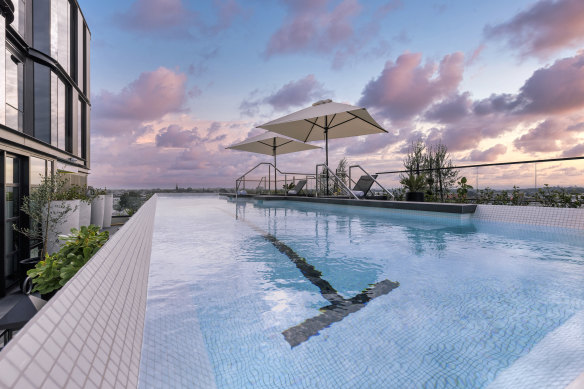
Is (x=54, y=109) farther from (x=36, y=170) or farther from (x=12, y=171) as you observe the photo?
(x=12, y=171)

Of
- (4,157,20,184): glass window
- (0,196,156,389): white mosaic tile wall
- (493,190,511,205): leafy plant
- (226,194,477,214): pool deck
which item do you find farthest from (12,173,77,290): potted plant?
(493,190,511,205): leafy plant

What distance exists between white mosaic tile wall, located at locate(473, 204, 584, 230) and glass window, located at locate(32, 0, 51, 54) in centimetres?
1271

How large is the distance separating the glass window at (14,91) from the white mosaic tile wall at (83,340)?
22.1ft

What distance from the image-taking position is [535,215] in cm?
614

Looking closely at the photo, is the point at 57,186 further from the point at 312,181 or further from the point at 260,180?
the point at 260,180

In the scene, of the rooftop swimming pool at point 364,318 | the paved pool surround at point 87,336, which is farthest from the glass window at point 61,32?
the paved pool surround at point 87,336

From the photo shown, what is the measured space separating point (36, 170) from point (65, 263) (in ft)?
14.4

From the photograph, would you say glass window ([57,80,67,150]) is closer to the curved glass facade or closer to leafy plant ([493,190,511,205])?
the curved glass facade

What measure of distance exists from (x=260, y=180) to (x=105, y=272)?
1578 cm

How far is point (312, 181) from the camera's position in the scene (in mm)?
13453

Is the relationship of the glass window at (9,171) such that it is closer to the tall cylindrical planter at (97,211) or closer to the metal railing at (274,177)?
the tall cylindrical planter at (97,211)

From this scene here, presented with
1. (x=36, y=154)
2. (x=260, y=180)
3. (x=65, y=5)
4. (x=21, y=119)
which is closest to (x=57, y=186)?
(x=36, y=154)

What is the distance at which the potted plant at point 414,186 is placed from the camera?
8.22m

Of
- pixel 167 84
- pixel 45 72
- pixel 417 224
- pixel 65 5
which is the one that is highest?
pixel 65 5
